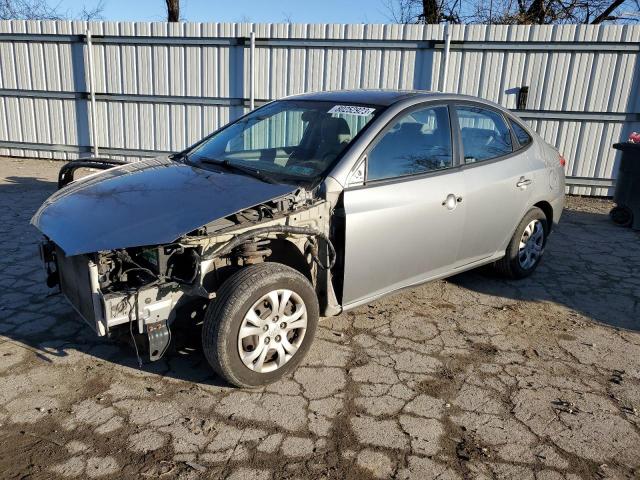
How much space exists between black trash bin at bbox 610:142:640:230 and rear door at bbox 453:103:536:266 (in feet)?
11.3

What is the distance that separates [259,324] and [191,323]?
0.52 meters

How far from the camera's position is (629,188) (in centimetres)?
752

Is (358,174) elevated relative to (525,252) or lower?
elevated

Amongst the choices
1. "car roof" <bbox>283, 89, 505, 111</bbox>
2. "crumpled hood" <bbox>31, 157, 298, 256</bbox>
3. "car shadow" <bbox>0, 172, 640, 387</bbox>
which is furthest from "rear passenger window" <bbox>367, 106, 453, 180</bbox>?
"car shadow" <bbox>0, 172, 640, 387</bbox>

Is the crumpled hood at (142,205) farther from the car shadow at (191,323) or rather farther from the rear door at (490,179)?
the rear door at (490,179)

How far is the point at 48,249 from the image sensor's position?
3.47 metres

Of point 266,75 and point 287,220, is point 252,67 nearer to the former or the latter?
point 266,75

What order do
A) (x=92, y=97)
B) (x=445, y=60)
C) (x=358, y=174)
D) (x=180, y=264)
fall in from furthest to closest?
(x=92, y=97), (x=445, y=60), (x=358, y=174), (x=180, y=264)

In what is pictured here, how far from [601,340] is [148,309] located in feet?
10.8

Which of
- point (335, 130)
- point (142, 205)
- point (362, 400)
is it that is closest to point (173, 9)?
point (335, 130)

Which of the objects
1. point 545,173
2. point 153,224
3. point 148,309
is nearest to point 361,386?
point 148,309

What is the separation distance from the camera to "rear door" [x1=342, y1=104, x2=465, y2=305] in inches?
139

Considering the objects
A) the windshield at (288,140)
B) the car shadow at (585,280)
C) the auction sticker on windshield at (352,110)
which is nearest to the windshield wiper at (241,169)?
the windshield at (288,140)

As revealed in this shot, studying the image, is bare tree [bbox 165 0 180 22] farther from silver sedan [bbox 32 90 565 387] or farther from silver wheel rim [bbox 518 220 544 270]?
silver wheel rim [bbox 518 220 544 270]
